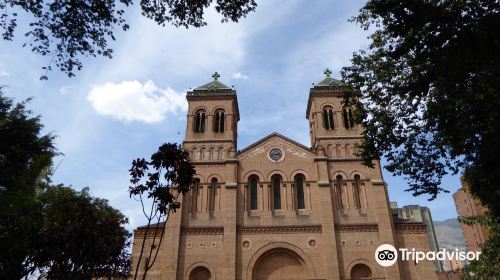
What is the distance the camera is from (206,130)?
32.5 meters

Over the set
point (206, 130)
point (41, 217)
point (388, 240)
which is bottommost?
point (41, 217)

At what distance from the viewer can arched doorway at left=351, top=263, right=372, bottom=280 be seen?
25.9 m

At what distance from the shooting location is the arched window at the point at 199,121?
107 feet

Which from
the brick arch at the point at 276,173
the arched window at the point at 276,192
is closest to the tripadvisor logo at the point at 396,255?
the arched window at the point at 276,192

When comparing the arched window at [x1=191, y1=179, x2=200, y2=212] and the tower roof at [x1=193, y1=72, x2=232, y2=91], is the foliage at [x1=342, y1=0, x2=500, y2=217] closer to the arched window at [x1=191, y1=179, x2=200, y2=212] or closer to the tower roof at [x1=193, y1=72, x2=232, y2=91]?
the arched window at [x1=191, y1=179, x2=200, y2=212]

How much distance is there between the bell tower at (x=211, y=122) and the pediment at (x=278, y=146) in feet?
4.63

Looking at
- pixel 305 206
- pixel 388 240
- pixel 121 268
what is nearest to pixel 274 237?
pixel 305 206

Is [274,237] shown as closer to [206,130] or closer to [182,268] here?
[182,268]

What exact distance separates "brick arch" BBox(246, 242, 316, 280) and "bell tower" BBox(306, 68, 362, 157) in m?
8.20

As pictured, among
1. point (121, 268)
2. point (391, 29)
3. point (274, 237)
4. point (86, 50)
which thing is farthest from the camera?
point (274, 237)

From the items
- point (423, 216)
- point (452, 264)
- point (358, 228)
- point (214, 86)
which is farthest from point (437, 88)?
point (452, 264)

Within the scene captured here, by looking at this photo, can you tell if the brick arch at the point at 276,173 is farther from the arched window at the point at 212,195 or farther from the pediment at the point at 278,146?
the arched window at the point at 212,195

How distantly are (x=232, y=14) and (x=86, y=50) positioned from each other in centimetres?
373

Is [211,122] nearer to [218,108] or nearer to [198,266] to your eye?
[218,108]
